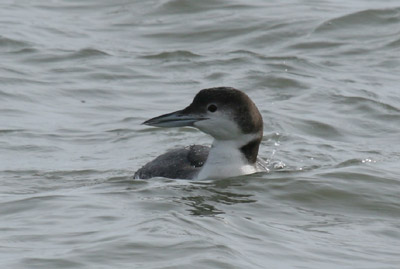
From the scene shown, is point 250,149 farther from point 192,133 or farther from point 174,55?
point 174,55

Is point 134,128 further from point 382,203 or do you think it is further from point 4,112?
point 382,203

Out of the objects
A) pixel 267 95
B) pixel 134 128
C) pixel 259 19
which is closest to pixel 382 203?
pixel 134 128

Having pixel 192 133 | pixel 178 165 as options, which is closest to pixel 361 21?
pixel 192 133

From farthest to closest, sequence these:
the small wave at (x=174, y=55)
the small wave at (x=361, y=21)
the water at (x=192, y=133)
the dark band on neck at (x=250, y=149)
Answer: the small wave at (x=361, y=21) < the small wave at (x=174, y=55) < the dark band on neck at (x=250, y=149) < the water at (x=192, y=133)

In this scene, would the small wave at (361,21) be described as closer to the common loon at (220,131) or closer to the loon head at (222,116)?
the common loon at (220,131)

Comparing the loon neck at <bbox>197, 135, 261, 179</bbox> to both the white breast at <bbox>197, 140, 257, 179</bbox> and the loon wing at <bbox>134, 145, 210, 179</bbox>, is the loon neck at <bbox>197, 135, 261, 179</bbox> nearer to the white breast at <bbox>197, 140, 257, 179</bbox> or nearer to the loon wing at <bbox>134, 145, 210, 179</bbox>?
the white breast at <bbox>197, 140, 257, 179</bbox>

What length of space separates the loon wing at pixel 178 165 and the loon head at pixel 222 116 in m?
0.47

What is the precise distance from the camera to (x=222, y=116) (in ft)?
35.5

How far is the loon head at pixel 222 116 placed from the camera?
10797mm

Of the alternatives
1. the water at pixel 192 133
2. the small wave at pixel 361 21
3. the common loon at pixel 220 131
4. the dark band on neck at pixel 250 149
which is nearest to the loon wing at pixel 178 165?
the common loon at pixel 220 131

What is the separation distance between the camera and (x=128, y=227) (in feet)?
30.6

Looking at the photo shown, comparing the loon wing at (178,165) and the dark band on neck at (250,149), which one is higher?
the dark band on neck at (250,149)

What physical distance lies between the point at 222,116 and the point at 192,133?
128 inches

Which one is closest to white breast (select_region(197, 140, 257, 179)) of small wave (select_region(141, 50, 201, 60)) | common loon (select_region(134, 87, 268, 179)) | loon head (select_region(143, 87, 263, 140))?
common loon (select_region(134, 87, 268, 179))
